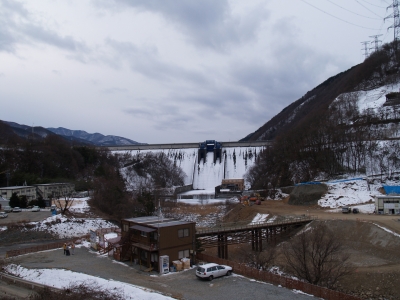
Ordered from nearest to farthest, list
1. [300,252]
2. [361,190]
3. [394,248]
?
[300,252] < [394,248] < [361,190]

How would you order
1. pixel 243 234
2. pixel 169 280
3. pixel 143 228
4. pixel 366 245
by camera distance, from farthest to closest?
1. pixel 243 234
2. pixel 366 245
3. pixel 143 228
4. pixel 169 280

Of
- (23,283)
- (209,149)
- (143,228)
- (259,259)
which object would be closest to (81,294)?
(23,283)

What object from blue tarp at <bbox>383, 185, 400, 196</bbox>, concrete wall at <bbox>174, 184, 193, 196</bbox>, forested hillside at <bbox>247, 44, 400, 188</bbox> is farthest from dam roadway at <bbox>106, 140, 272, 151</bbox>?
blue tarp at <bbox>383, 185, 400, 196</bbox>

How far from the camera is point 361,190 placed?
137 feet

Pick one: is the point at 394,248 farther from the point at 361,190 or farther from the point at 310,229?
the point at 361,190

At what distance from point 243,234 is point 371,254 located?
982cm

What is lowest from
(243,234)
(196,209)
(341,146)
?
(243,234)

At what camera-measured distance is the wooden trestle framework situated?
87.9 feet

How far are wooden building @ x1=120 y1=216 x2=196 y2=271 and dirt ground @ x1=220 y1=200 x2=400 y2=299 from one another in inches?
363

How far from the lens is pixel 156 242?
801 inches

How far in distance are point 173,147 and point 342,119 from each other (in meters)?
39.3

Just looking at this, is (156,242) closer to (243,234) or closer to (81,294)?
(81,294)

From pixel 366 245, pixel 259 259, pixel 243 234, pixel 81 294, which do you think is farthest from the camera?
pixel 243 234

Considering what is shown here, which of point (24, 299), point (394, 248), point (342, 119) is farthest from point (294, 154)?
point (24, 299)
